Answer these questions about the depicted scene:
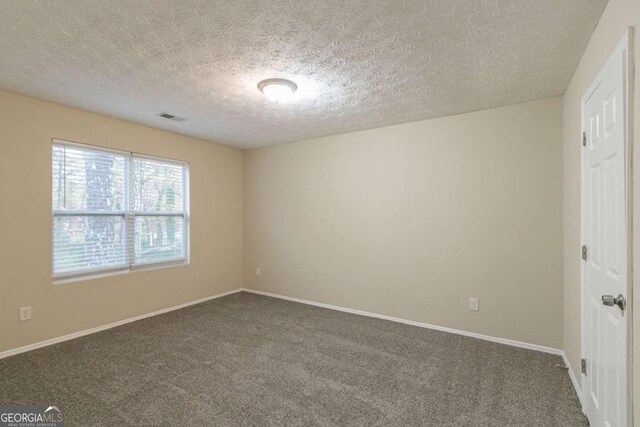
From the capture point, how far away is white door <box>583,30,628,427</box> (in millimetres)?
1406

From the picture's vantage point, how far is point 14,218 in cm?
289

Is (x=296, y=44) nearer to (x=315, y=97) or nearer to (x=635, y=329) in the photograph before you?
(x=315, y=97)

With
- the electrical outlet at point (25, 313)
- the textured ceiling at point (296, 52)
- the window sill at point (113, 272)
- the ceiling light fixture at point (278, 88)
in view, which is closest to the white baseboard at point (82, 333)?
the electrical outlet at point (25, 313)

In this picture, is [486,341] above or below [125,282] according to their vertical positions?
below

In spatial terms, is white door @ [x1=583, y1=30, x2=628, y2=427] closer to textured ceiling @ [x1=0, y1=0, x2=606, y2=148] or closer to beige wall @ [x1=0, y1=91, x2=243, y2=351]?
textured ceiling @ [x1=0, y1=0, x2=606, y2=148]

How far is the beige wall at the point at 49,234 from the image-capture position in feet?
9.37

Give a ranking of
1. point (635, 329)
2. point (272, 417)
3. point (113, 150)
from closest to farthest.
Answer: point (635, 329) → point (272, 417) → point (113, 150)

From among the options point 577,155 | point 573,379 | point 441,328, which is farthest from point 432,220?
point 573,379

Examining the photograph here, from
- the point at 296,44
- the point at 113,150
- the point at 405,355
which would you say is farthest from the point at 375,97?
the point at 113,150

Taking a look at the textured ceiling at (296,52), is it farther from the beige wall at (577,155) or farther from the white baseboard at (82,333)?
the white baseboard at (82,333)

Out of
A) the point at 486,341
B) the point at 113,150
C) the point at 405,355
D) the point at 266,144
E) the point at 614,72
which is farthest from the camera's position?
the point at 266,144

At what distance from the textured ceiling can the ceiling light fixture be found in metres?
0.06

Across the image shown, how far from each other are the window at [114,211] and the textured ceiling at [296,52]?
66 centimetres

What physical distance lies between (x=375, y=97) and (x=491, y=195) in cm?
157
